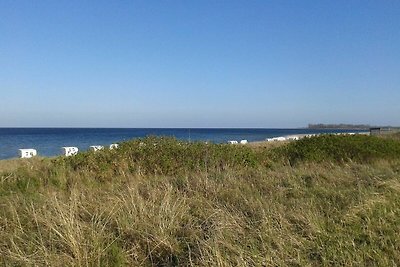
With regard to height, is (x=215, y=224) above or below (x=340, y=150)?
below

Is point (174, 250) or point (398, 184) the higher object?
point (398, 184)

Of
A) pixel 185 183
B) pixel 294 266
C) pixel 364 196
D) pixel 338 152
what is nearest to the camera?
pixel 294 266

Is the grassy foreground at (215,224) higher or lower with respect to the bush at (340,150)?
lower

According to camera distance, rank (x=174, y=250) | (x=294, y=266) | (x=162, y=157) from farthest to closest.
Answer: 1. (x=162, y=157)
2. (x=174, y=250)
3. (x=294, y=266)

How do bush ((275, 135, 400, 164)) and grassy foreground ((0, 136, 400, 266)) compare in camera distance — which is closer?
grassy foreground ((0, 136, 400, 266))

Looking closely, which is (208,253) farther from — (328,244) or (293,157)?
(293,157)

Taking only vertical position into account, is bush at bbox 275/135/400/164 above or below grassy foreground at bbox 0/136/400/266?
above

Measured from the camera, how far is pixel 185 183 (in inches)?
293

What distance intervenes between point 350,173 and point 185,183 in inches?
151

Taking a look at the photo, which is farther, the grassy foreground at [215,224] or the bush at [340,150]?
the bush at [340,150]

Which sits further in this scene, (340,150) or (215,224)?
Result: (340,150)

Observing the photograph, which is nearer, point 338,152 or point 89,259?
point 89,259

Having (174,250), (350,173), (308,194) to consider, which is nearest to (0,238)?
(174,250)

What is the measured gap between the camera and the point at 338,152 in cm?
1384
